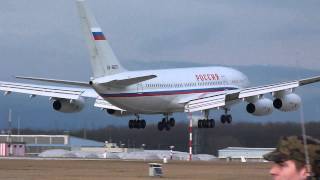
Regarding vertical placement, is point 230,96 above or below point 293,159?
above

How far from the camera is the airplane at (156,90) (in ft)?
234

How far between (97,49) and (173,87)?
8.01m

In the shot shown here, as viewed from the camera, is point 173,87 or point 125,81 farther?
point 173,87

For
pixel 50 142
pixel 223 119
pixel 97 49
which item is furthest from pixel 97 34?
pixel 50 142

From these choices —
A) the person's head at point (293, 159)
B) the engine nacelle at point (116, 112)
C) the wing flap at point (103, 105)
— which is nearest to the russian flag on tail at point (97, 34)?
the wing flap at point (103, 105)

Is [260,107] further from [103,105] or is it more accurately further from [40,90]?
[40,90]

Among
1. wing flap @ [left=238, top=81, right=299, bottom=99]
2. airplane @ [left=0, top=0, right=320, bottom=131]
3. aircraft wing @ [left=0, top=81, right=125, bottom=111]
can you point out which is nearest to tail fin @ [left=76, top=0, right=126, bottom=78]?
airplane @ [left=0, top=0, right=320, bottom=131]

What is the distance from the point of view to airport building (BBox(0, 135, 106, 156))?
147375 millimetres

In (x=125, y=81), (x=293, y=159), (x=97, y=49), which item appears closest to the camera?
(x=293, y=159)

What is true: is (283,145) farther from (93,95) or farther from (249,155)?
(249,155)

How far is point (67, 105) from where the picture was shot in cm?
7850

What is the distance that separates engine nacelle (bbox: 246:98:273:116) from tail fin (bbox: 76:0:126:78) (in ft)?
35.8

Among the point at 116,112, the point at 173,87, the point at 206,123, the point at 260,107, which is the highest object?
the point at 173,87

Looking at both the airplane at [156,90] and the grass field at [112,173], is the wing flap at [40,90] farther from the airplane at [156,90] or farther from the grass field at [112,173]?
the grass field at [112,173]
